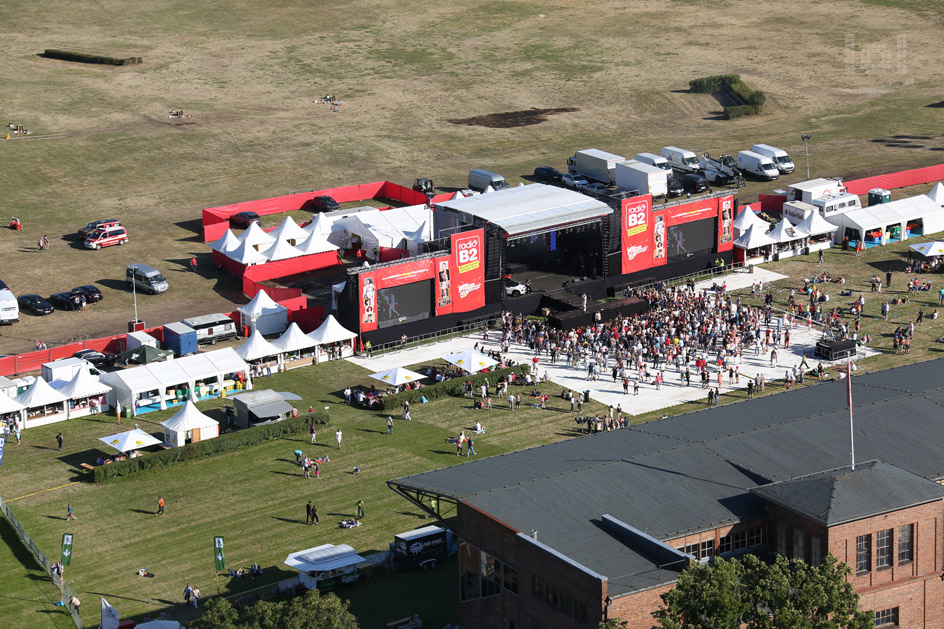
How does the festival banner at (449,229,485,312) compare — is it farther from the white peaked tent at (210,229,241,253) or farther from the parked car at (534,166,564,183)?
the parked car at (534,166,564,183)

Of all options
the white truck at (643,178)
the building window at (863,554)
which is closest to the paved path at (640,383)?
the building window at (863,554)

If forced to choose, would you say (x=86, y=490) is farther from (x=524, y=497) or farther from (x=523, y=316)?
(x=523, y=316)

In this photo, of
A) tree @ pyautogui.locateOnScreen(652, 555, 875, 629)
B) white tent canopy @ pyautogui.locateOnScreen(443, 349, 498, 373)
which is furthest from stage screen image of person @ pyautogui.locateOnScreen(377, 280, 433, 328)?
tree @ pyautogui.locateOnScreen(652, 555, 875, 629)

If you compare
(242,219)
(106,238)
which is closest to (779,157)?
(242,219)

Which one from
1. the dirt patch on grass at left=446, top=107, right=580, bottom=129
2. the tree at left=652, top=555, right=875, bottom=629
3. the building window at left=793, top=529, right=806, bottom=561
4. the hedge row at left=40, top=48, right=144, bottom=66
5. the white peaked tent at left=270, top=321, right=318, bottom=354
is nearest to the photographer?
the tree at left=652, top=555, right=875, bottom=629

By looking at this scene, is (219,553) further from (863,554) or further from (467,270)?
(467,270)

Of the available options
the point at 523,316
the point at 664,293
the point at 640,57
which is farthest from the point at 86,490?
the point at 640,57

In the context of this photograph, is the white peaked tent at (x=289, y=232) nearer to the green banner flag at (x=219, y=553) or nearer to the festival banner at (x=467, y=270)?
the festival banner at (x=467, y=270)
